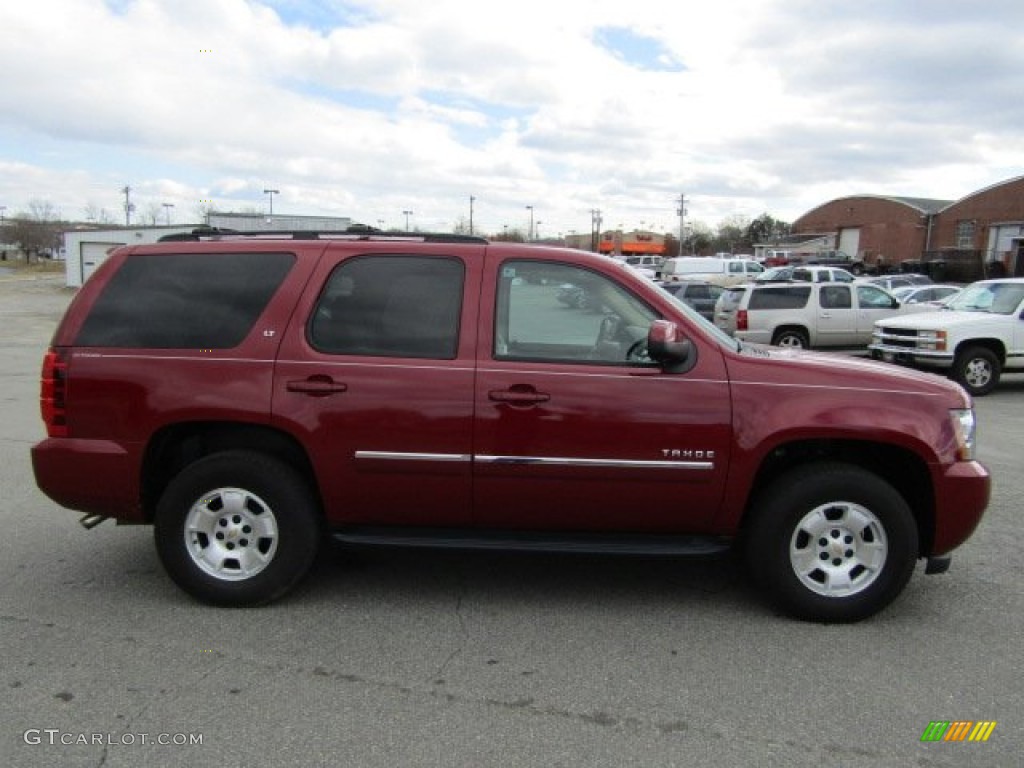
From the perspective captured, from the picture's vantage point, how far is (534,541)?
4.05m

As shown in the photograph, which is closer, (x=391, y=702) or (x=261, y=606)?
(x=391, y=702)

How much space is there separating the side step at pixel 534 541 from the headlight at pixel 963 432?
3.96 feet

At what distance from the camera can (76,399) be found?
4098 mm

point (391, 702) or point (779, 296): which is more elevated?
point (779, 296)

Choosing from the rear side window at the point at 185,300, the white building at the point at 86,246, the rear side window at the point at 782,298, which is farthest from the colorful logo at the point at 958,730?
the white building at the point at 86,246

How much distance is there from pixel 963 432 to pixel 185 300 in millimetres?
4000

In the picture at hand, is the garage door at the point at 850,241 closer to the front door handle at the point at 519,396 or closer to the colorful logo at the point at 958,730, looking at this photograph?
the front door handle at the point at 519,396

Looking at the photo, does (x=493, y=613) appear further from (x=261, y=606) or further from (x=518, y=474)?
(x=261, y=606)

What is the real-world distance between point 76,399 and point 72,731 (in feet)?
5.68

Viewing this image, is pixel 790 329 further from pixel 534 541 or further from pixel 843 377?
pixel 534 541

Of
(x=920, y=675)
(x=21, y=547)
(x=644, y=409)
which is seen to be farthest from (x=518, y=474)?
(x=21, y=547)

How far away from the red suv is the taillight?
0.01 metres

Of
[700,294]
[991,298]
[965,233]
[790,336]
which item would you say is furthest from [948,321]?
[965,233]

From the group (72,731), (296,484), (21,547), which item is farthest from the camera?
(21,547)
